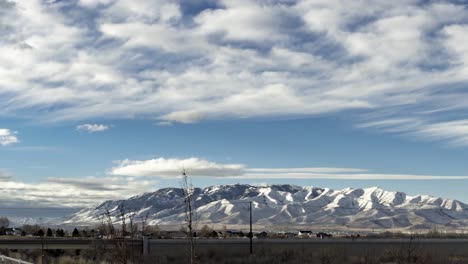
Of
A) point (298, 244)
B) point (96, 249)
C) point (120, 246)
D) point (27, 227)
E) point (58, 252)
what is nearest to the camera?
point (120, 246)

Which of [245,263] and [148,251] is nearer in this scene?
[245,263]

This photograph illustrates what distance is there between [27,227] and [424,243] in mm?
89949

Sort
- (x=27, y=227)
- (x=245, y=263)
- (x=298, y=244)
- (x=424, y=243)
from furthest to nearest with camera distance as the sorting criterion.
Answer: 1. (x=27, y=227)
2. (x=424, y=243)
3. (x=298, y=244)
4. (x=245, y=263)

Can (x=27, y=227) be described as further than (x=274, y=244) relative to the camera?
Yes

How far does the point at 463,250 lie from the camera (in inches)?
2768

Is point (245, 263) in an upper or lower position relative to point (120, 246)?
lower

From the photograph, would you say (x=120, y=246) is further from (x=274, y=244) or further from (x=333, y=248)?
(x=274, y=244)

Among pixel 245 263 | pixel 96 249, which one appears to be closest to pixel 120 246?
pixel 245 263

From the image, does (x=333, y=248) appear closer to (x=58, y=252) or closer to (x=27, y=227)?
(x=58, y=252)

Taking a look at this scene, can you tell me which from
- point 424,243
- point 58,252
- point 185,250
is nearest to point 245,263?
point 185,250

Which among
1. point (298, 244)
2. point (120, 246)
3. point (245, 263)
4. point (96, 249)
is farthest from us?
point (298, 244)

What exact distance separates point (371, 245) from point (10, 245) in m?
38.4

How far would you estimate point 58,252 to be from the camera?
59.6m

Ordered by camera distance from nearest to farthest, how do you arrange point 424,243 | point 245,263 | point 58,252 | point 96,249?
point 245,263, point 96,249, point 58,252, point 424,243
